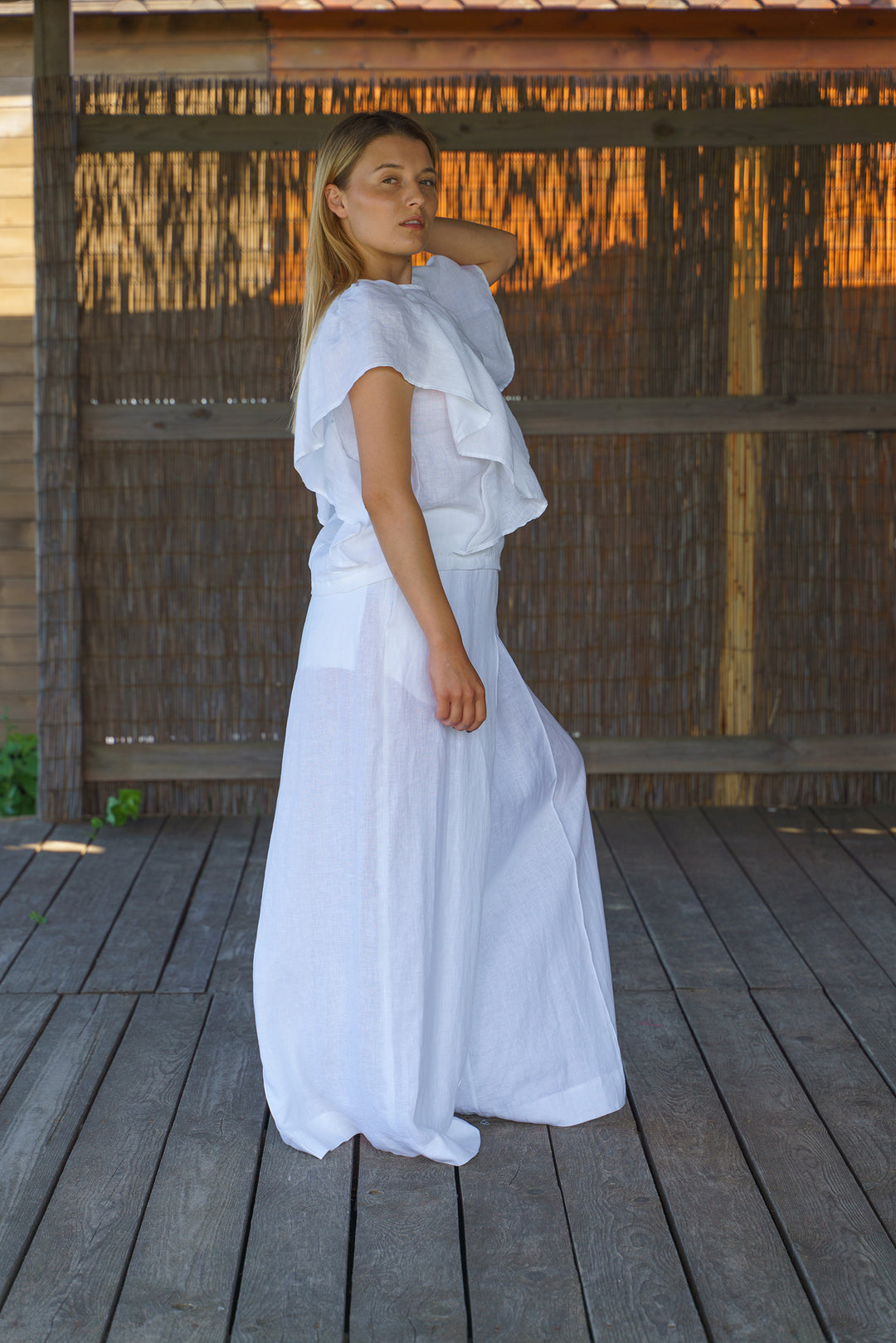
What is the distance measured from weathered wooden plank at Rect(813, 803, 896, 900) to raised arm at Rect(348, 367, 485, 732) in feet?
6.18

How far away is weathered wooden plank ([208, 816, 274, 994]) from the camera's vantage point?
8.80 feet

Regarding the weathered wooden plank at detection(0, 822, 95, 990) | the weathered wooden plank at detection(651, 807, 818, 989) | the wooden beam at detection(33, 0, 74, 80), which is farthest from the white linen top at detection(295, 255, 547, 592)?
the wooden beam at detection(33, 0, 74, 80)

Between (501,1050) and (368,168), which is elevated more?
(368,168)

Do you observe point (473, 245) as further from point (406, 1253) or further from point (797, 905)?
point (797, 905)

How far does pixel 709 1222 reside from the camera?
1775 mm

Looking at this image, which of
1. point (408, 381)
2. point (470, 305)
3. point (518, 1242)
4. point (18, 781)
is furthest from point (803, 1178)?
point (18, 781)

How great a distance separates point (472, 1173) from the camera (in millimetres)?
1914

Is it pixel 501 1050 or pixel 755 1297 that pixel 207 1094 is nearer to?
pixel 501 1050

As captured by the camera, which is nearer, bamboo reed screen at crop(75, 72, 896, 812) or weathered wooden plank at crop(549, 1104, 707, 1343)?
weathered wooden plank at crop(549, 1104, 707, 1343)

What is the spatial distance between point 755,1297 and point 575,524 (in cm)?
260

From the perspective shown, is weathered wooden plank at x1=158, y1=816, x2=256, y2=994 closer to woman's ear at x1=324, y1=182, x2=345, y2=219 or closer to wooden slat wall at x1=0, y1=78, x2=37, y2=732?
wooden slat wall at x1=0, y1=78, x2=37, y2=732

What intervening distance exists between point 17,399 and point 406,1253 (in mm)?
3498

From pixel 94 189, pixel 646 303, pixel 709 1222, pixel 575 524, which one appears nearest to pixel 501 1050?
pixel 709 1222

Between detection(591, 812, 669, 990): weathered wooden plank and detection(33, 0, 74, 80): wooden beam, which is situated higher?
detection(33, 0, 74, 80): wooden beam
